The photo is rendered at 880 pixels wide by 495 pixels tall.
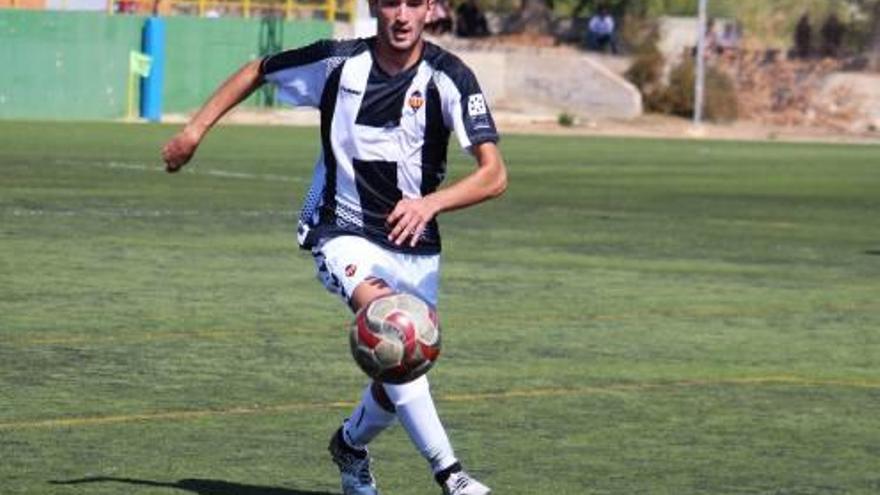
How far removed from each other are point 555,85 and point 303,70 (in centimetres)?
5276

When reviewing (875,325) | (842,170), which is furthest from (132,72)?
(875,325)

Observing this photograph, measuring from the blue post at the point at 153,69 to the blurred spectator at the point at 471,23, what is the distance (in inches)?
758

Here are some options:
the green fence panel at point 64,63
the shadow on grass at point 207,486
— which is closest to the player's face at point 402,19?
the shadow on grass at point 207,486

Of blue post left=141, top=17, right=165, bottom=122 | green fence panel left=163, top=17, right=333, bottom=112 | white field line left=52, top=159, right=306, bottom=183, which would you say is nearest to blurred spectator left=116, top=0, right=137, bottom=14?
green fence panel left=163, top=17, right=333, bottom=112

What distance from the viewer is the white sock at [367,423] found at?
363 inches

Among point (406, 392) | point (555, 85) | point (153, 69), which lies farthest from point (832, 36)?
point (406, 392)

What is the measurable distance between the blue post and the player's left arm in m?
45.1

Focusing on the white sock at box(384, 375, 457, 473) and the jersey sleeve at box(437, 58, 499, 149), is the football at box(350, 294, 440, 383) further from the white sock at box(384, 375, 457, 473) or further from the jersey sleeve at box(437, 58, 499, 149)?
the jersey sleeve at box(437, 58, 499, 149)

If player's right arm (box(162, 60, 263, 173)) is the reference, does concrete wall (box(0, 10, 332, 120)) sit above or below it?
below

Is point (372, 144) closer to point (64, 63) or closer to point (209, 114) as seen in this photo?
point (209, 114)

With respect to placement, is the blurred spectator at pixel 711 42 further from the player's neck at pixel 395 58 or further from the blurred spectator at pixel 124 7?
the player's neck at pixel 395 58

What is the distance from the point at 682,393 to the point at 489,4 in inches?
2874

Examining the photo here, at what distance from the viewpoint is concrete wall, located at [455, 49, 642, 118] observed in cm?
6134

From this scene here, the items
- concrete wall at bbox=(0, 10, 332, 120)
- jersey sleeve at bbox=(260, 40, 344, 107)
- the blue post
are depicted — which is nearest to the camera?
jersey sleeve at bbox=(260, 40, 344, 107)
